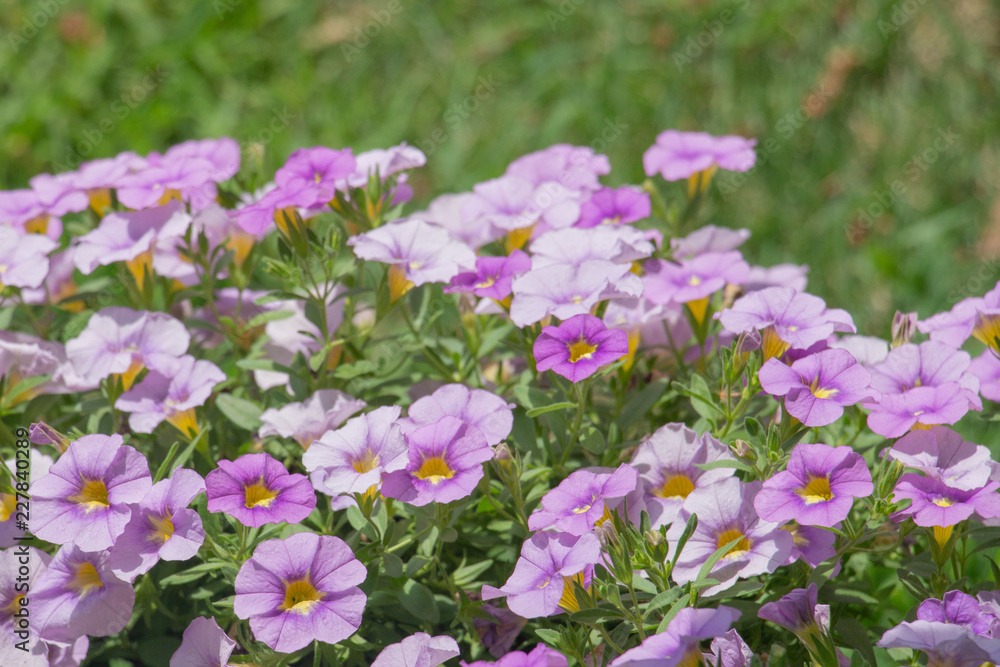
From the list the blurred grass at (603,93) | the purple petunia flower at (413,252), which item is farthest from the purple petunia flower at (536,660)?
the blurred grass at (603,93)

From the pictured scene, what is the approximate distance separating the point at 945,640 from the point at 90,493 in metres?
1.32

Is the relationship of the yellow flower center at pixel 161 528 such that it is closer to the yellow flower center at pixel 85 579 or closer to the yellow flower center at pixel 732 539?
the yellow flower center at pixel 85 579

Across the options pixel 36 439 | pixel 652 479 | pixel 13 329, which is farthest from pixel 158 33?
pixel 652 479

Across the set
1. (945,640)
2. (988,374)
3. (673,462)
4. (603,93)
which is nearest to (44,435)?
(673,462)

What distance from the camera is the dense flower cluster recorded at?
4.92 ft

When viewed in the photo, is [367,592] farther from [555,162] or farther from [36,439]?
[555,162]

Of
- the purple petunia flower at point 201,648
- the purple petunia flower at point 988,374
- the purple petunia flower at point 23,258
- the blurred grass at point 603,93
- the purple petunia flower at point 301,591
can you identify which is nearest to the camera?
the purple petunia flower at point 301,591

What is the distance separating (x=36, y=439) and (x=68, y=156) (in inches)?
111

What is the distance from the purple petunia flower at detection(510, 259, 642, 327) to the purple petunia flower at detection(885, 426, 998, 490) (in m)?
0.51

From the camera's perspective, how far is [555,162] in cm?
226

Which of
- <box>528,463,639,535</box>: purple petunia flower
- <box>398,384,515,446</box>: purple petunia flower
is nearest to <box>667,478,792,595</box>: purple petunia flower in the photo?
<box>528,463,639,535</box>: purple petunia flower

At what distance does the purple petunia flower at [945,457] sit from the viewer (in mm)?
1513

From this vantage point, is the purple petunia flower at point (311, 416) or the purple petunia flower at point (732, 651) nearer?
the purple petunia flower at point (732, 651)

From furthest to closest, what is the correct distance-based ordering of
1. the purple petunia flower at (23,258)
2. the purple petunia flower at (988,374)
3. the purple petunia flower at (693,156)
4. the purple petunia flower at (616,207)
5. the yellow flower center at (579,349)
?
1. the purple petunia flower at (693,156)
2. the purple petunia flower at (616,207)
3. the purple petunia flower at (23,258)
4. the purple petunia flower at (988,374)
5. the yellow flower center at (579,349)
